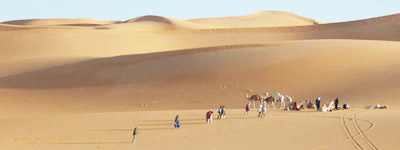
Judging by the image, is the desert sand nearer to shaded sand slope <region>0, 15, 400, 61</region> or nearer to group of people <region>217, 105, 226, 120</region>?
shaded sand slope <region>0, 15, 400, 61</region>

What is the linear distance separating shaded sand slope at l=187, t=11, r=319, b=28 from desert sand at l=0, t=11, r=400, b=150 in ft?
174

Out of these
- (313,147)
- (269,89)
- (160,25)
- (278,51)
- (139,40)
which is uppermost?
(160,25)

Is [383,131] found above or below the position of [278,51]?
below

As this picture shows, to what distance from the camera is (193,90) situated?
39.9 m

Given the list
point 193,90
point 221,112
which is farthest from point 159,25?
point 221,112

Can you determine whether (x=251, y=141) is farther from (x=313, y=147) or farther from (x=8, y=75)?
(x=8, y=75)

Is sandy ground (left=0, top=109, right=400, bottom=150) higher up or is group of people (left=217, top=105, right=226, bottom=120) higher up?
group of people (left=217, top=105, right=226, bottom=120)

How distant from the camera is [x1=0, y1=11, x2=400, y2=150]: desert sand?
68.8ft

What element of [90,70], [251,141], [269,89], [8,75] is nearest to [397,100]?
[269,89]

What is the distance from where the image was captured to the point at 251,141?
19.9 m

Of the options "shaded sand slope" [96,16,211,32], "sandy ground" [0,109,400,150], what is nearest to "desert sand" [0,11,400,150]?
"sandy ground" [0,109,400,150]

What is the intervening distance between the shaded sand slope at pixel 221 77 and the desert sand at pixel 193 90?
0.07m

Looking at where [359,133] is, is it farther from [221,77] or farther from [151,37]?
[151,37]

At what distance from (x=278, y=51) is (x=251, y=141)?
27424 mm
